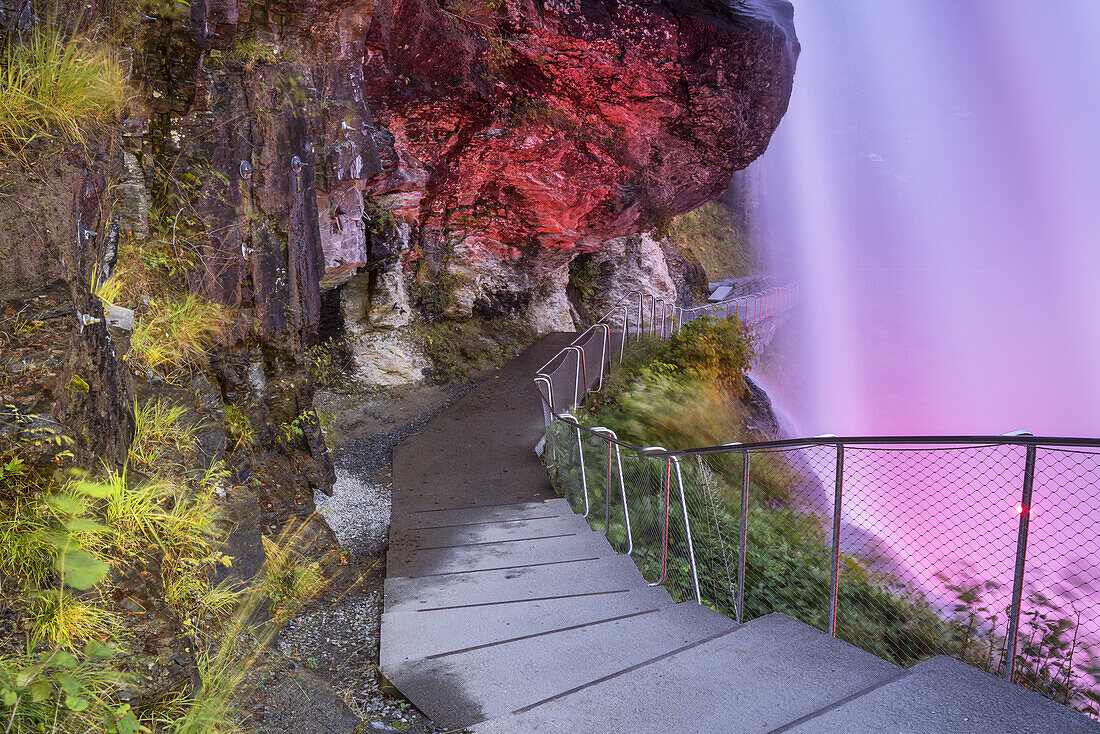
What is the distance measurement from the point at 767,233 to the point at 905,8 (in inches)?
547

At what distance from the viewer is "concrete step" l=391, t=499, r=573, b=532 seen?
6047 mm

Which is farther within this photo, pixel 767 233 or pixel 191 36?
pixel 767 233

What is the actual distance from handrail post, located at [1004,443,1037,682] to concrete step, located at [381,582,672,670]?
1843 millimetres

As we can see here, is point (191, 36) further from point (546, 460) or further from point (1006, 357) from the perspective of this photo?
point (1006, 357)

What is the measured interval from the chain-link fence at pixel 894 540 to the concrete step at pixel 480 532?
300 mm

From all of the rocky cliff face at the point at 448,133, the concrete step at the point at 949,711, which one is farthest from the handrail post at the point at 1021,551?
the rocky cliff face at the point at 448,133

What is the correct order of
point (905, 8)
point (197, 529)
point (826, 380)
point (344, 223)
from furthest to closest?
point (905, 8) < point (826, 380) < point (344, 223) < point (197, 529)

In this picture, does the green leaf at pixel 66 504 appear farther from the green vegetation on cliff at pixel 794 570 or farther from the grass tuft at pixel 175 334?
the green vegetation on cliff at pixel 794 570

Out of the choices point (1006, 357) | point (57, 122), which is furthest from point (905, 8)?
point (57, 122)

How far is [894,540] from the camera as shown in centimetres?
388

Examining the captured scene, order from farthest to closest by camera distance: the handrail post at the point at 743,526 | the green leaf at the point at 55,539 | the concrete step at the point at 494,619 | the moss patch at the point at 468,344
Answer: the moss patch at the point at 468,344, the concrete step at the point at 494,619, the handrail post at the point at 743,526, the green leaf at the point at 55,539

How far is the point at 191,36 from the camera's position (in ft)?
13.7

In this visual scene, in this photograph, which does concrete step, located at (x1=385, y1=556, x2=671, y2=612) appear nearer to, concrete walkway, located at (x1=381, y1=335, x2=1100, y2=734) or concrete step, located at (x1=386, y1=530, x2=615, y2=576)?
concrete walkway, located at (x1=381, y1=335, x2=1100, y2=734)

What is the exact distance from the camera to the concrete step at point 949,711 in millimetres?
1837
